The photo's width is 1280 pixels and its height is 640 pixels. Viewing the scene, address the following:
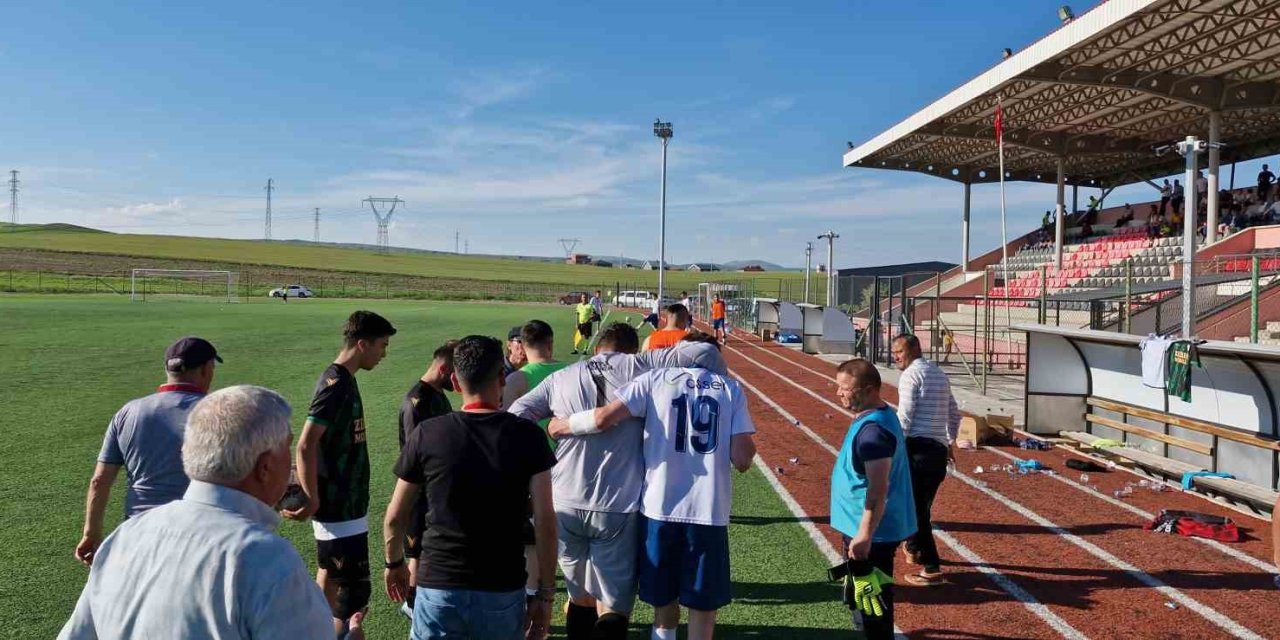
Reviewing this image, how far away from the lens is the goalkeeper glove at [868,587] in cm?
404

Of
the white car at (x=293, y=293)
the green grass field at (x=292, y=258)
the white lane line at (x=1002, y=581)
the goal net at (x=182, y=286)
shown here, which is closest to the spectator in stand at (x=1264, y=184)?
the white lane line at (x=1002, y=581)

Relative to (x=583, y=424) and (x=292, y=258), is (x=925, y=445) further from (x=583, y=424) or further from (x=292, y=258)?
(x=292, y=258)

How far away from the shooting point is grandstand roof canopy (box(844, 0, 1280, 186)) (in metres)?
19.9

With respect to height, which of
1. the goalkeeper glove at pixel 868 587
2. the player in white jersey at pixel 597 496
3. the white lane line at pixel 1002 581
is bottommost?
the white lane line at pixel 1002 581

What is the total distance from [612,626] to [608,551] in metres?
0.36

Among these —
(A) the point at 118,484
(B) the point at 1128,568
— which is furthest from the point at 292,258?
(B) the point at 1128,568

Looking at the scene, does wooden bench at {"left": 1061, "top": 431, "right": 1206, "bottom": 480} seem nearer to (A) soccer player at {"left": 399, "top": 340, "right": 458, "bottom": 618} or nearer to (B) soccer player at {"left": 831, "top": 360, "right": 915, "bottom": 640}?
(B) soccer player at {"left": 831, "top": 360, "right": 915, "bottom": 640}

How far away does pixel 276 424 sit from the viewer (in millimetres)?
2010

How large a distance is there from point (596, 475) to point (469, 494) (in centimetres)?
106

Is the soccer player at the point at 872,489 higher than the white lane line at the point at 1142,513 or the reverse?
higher

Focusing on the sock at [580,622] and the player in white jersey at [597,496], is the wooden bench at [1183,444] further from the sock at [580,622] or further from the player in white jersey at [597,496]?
the sock at [580,622]

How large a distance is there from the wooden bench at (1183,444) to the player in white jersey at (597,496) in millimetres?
6893

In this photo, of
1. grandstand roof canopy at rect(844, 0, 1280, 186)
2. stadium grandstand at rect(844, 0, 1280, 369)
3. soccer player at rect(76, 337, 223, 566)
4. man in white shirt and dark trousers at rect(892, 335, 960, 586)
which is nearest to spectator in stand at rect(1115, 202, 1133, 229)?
stadium grandstand at rect(844, 0, 1280, 369)

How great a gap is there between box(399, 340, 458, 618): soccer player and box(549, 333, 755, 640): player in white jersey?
0.98m
